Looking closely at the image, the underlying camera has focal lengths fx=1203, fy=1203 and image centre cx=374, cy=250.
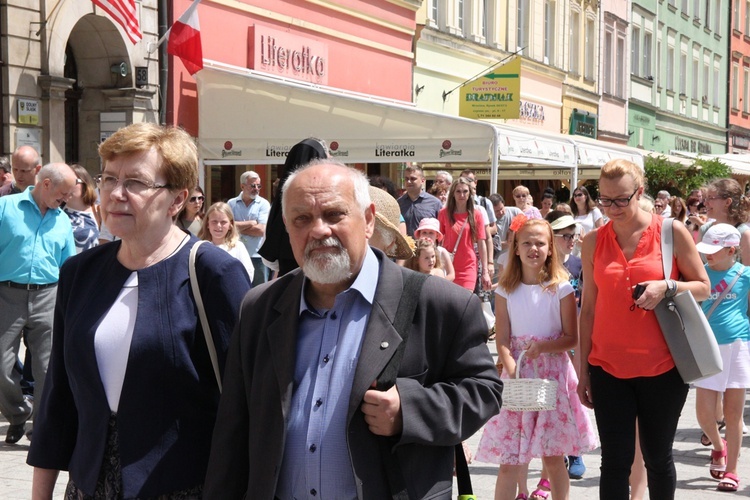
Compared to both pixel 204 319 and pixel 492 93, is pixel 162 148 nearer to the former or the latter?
pixel 204 319

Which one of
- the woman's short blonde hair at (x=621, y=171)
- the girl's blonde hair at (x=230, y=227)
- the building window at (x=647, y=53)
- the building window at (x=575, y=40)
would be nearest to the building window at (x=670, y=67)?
the building window at (x=647, y=53)

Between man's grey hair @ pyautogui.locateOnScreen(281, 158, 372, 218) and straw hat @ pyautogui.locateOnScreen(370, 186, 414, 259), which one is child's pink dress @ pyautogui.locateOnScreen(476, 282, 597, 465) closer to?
straw hat @ pyautogui.locateOnScreen(370, 186, 414, 259)

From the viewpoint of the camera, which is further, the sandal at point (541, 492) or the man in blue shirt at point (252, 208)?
the man in blue shirt at point (252, 208)

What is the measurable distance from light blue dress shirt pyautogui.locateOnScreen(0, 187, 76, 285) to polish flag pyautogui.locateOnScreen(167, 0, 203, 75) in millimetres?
9955

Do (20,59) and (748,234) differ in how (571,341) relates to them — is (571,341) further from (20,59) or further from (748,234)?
(20,59)

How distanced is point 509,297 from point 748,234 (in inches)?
121

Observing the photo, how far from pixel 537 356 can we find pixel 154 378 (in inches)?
133

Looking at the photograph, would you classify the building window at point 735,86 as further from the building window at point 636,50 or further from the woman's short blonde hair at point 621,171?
the woman's short blonde hair at point 621,171

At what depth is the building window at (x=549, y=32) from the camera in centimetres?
3572

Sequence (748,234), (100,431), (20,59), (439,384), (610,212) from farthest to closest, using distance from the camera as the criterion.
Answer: (20,59)
(748,234)
(610,212)
(100,431)
(439,384)

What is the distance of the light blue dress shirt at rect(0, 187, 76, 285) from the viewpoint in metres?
8.22

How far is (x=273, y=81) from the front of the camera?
18.9 m

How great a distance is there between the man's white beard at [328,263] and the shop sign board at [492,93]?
24159 mm

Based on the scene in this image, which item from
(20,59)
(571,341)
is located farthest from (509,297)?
(20,59)
